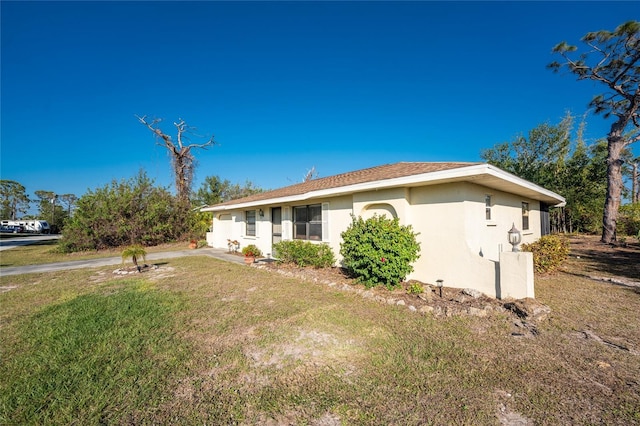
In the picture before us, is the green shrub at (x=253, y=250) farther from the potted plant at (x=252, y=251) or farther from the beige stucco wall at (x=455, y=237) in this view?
the beige stucco wall at (x=455, y=237)

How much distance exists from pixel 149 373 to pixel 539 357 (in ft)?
15.7

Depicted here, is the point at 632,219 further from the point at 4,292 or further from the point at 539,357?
the point at 4,292

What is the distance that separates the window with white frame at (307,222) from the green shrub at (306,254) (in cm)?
57

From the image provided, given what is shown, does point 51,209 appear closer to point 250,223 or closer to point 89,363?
point 250,223

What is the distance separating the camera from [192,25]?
429 inches

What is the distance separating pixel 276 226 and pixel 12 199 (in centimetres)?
6377

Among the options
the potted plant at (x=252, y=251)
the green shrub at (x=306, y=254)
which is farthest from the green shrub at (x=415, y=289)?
the potted plant at (x=252, y=251)

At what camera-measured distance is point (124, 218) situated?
675 inches

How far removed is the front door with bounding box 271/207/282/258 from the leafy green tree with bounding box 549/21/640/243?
17.6 meters

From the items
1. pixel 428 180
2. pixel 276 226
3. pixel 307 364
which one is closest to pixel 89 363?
pixel 307 364

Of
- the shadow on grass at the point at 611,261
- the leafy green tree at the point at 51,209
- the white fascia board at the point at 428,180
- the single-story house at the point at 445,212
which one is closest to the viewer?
the white fascia board at the point at 428,180

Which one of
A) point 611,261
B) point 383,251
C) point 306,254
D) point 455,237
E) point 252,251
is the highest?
point 455,237

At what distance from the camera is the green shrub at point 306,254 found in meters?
9.02

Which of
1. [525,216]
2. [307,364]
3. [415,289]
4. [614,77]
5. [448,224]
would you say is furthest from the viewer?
[614,77]
